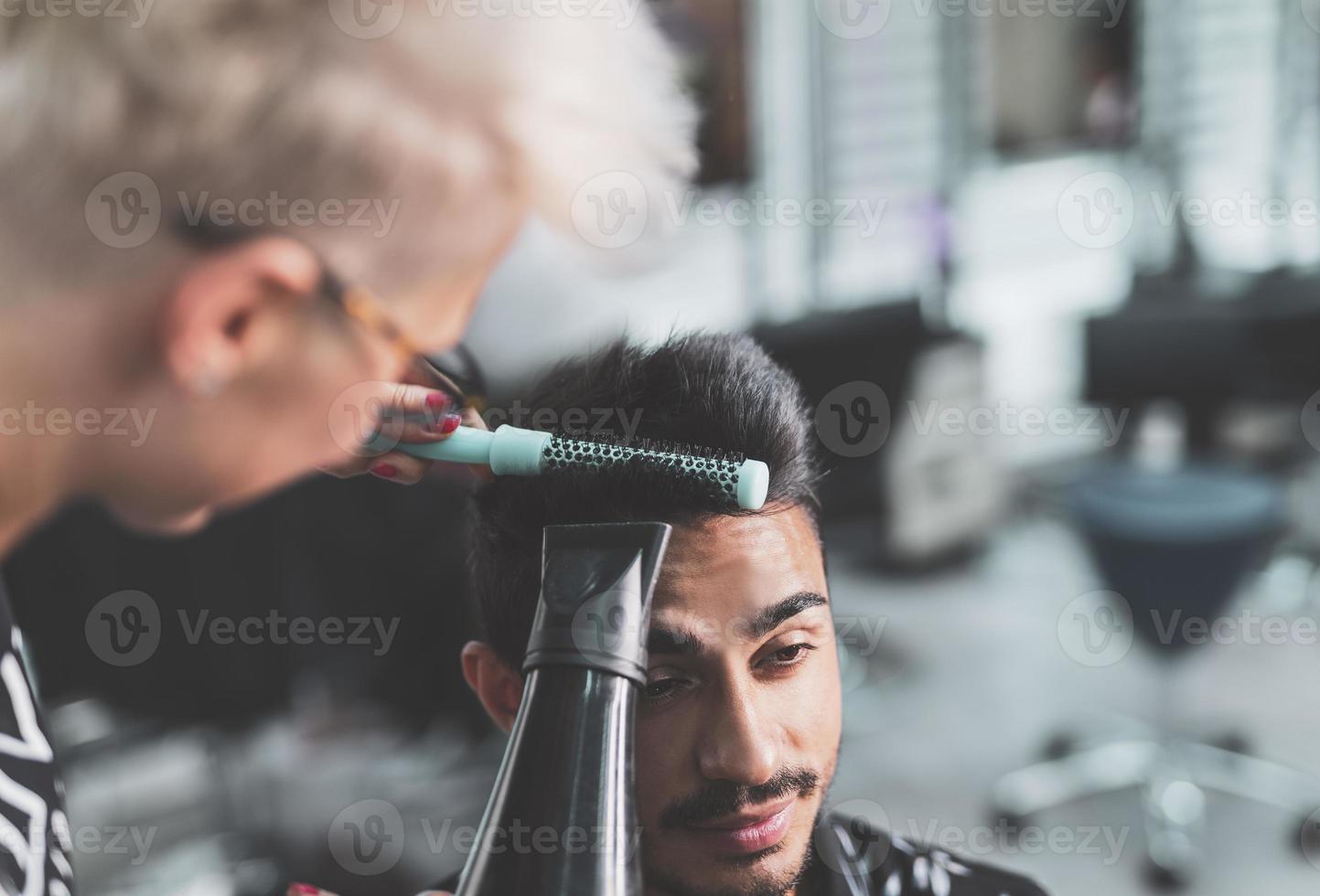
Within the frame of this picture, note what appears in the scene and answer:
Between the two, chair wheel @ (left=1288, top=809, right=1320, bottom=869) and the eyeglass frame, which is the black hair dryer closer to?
the eyeglass frame

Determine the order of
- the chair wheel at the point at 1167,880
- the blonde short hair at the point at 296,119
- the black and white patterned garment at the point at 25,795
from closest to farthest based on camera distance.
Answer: the blonde short hair at the point at 296,119 → the black and white patterned garment at the point at 25,795 → the chair wheel at the point at 1167,880

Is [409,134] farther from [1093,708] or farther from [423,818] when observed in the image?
[1093,708]

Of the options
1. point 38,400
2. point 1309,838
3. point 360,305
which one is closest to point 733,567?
point 360,305

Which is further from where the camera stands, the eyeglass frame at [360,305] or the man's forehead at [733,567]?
the man's forehead at [733,567]

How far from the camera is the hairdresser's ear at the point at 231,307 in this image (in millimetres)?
531

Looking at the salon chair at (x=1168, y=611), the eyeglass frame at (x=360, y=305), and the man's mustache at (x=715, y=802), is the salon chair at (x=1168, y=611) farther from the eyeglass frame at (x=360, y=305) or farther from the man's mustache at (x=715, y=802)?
the eyeglass frame at (x=360, y=305)

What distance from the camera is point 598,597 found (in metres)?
0.53

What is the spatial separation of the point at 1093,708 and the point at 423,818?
176 cm

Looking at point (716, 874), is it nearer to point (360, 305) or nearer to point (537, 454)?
point (537, 454)

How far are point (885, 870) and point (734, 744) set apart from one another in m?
0.33

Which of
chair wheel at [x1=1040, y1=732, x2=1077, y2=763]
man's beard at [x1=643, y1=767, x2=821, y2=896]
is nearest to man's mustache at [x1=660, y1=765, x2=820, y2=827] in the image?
man's beard at [x1=643, y1=767, x2=821, y2=896]

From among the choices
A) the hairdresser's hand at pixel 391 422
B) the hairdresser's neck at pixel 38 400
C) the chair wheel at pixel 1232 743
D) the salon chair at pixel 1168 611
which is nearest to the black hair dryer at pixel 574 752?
the hairdresser's hand at pixel 391 422

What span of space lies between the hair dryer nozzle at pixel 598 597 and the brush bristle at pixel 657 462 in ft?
0.18

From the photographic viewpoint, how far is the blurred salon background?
7.58 ft
